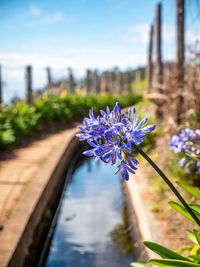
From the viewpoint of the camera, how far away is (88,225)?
4.33 meters

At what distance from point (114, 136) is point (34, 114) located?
350 inches

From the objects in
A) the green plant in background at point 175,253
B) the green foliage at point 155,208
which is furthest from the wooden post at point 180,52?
the green plant in background at point 175,253

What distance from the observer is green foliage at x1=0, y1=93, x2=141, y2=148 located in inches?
293

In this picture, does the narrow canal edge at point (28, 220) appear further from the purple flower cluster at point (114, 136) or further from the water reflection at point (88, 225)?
the purple flower cluster at point (114, 136)

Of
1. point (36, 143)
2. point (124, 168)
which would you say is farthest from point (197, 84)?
point (36, 143)

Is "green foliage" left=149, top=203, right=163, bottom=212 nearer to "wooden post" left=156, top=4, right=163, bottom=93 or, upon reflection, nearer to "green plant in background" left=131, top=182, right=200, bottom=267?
"green plant in background" left=131, top=182, right=200, bottom=267

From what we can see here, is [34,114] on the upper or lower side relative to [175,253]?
upper

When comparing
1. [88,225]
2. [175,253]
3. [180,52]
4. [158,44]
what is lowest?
[88,225]

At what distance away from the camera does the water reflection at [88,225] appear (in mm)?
3494

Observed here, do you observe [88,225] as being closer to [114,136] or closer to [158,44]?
[114,136]

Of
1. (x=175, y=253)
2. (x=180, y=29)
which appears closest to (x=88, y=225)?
(x=175, y=253)

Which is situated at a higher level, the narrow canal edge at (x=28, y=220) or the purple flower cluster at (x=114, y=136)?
the purple flower cluster at (x=114, y=136)

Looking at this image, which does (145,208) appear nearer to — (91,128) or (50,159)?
(50,159)

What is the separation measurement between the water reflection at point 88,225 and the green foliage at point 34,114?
1682 mm
